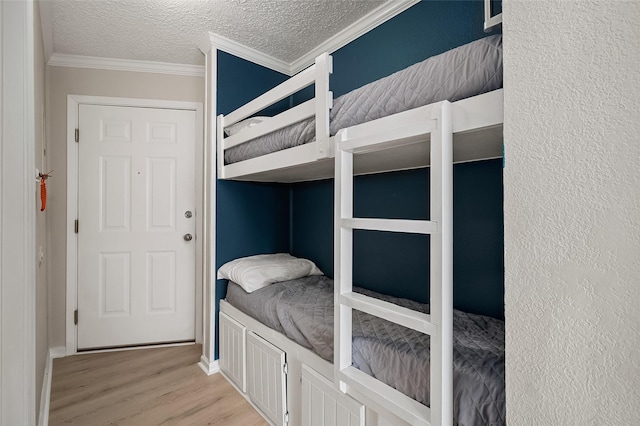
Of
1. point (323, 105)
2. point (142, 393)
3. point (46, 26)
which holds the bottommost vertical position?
point (142, 393)

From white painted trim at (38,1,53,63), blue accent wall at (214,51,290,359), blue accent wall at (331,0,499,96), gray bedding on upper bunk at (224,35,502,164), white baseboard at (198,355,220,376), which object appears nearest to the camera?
gray bedding on upper bunk at (224,35,502,164)

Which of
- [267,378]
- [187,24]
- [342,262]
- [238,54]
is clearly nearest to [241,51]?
[238,54]

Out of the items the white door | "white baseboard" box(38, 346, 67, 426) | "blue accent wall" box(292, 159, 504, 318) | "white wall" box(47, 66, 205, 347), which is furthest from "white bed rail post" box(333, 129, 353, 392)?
"white wall" box(47, 66, 205, 347)

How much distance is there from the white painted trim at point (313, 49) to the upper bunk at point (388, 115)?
2.00 feet

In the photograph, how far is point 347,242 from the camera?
1.31 metres

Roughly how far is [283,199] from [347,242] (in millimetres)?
1641

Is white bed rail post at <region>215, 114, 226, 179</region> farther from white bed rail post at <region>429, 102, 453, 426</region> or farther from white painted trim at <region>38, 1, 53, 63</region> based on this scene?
white bed rail post at <region>429, 102, 453, 426</region>

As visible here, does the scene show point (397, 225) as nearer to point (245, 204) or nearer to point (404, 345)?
point (404, 345)

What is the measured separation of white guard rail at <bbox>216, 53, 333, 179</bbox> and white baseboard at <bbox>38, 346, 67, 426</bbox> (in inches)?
72.0

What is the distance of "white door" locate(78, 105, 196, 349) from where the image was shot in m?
2.72

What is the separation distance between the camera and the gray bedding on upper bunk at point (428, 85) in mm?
983

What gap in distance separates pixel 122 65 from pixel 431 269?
2936 millimetres

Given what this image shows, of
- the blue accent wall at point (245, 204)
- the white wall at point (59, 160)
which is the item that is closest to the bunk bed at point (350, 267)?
the blue accent wall at point (245, 204)

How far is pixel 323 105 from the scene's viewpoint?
1.51 metres
